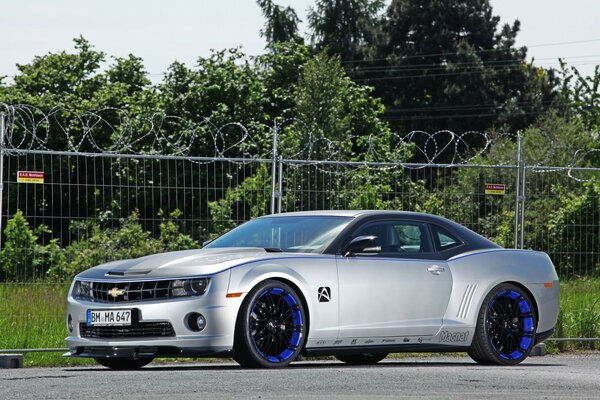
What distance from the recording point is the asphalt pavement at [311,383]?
913 centimetres

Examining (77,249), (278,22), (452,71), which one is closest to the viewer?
(77,249)

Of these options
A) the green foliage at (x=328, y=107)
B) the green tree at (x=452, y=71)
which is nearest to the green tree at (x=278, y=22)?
the green tree at (x=452, y=71)

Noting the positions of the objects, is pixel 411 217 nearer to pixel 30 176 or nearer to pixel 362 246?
pixel 362 246

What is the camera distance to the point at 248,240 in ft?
40.7

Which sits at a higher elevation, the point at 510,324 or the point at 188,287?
the point at 188,287

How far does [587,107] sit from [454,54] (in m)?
12.0

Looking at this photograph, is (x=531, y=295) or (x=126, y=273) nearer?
(x=126, y=273)

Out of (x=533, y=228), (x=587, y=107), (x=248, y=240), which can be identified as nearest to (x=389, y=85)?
(x=587, y=107)

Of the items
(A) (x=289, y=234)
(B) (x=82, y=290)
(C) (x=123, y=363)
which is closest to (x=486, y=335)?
(A) (x=289, y=234)

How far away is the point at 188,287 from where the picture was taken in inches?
429

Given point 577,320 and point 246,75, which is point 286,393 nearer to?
point 577,320

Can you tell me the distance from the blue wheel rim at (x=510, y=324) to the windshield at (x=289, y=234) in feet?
5.70

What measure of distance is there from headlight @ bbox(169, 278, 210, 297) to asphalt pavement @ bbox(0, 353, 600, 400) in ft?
2.07

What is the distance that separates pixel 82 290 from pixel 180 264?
0.97 metres
